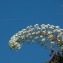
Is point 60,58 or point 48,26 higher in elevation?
point 48,26

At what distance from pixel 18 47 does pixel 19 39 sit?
16.3 inches

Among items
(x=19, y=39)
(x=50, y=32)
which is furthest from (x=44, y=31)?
(x=19, y=39)

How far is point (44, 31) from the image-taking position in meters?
11.7

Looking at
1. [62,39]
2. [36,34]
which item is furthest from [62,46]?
[36,34]

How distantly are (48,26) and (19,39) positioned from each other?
1.16m

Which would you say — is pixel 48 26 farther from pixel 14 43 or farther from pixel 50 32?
pixel 14 43

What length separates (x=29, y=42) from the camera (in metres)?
11.9

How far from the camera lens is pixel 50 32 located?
11.7 m

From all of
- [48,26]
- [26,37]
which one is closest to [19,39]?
[26,37]

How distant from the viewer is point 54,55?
12109mm

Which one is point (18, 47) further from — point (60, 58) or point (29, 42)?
point (60, 58)

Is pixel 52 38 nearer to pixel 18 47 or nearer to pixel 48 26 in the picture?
pixel 48 26

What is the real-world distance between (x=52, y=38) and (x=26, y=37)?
986 mm

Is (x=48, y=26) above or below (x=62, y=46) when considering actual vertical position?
above
